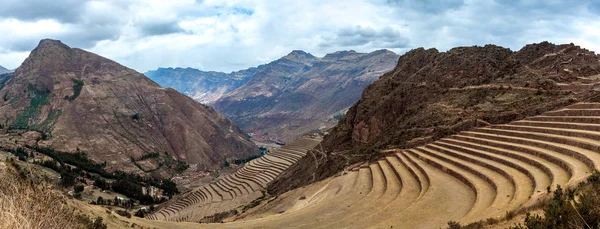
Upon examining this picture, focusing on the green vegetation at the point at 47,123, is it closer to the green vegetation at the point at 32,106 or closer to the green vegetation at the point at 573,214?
the green vegetation at the point at 32,106

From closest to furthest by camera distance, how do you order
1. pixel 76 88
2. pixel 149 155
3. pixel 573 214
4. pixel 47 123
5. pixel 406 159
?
pixel 573 214, pixel 406 159, pixel 149 155, pixel 47 123, pixel 76 88

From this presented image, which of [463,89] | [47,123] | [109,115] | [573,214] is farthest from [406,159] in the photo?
[47,123]

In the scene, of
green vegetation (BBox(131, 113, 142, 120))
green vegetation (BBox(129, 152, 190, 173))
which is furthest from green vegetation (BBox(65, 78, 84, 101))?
green vegetation (BBox(129, 152, 190, 173))

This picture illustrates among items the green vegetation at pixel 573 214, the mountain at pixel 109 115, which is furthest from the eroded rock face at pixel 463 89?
the mountain at pixel 109 115

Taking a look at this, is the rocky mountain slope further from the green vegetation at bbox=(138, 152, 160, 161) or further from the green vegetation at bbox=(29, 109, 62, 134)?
the green vegetation at bbox=(29, 109, 62, 134)

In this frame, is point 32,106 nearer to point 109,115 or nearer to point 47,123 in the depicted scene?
point 47,123
